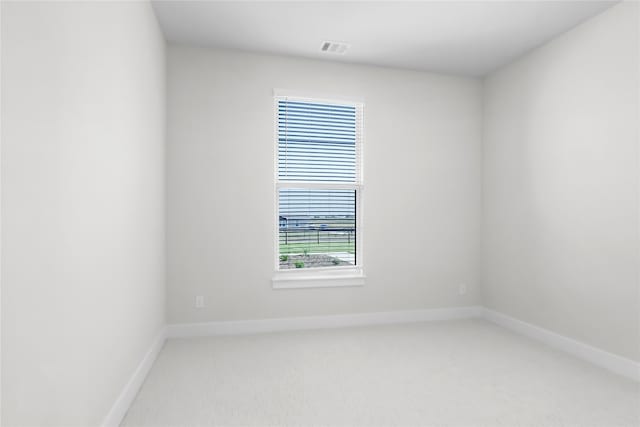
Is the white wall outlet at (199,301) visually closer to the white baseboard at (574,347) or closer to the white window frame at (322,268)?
the white window frame at (322,268)

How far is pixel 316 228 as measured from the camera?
12.6 feet

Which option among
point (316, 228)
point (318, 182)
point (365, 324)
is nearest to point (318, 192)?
point (318, 182)

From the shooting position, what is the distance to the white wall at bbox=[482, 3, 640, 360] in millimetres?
2699

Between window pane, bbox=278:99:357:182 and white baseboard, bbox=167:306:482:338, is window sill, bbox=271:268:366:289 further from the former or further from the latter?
window pane, bbox=278:99:357:182

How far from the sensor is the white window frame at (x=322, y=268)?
367 centimetres

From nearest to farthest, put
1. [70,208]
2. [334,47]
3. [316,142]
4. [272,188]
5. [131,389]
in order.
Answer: [70,208] → [131,389] → [334,47] → [272,188] → [316,142]

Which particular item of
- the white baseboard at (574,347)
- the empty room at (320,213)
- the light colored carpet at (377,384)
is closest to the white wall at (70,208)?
the empty room at (320,213)

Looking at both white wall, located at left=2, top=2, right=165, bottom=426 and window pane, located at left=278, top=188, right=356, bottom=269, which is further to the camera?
window pane, located at left=278, top=188, right=356, bottom=269

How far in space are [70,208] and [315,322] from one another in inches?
108

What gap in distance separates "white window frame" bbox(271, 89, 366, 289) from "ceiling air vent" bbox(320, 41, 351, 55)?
445 mm

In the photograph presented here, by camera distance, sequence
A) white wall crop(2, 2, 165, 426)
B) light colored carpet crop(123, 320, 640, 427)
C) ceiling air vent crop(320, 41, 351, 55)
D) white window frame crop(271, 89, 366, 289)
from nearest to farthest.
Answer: white wall crop(2, 2, 165, 426) → light colored carpet crop(123, 320, 640, 427) → ceiling air vent crop(320, 41, 351, 55) → white window frame crop(271, 89, 366, 289)

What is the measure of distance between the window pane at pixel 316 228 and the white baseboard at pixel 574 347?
1.67 meters

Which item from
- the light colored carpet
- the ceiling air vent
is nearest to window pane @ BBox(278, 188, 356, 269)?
the light colored carpet

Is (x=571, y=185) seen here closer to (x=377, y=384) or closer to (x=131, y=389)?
(x=377, y=384)
